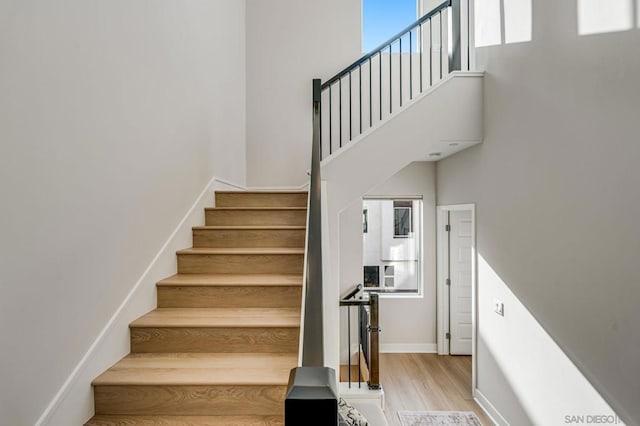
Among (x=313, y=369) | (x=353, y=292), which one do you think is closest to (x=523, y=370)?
(x=353, y=292)

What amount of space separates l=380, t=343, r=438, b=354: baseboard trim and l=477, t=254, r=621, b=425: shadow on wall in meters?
1.51

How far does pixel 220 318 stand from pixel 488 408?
2929mm

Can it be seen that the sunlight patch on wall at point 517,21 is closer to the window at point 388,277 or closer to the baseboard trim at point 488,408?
the baseboard trim at point 488,408

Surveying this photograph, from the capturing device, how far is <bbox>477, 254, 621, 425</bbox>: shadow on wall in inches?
89.2

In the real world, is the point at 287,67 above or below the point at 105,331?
above

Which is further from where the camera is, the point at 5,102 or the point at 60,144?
the point at 60,144

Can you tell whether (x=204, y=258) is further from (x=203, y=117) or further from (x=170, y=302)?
(x=203, y=117)

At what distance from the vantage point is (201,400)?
1.61m

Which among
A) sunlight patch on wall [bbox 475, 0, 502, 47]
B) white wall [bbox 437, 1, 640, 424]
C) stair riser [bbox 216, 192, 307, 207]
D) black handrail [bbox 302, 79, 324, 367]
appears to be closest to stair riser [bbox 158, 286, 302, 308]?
black handrail [bbox 302, 79, 324, 367]

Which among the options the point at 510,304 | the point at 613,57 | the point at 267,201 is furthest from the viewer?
the point at 267,201

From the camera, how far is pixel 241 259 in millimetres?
2523

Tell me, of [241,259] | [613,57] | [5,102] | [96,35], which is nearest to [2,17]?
[5,102]

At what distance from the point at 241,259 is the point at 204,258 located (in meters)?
0.26

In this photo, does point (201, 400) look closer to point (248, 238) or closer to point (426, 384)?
point (248, 238)
